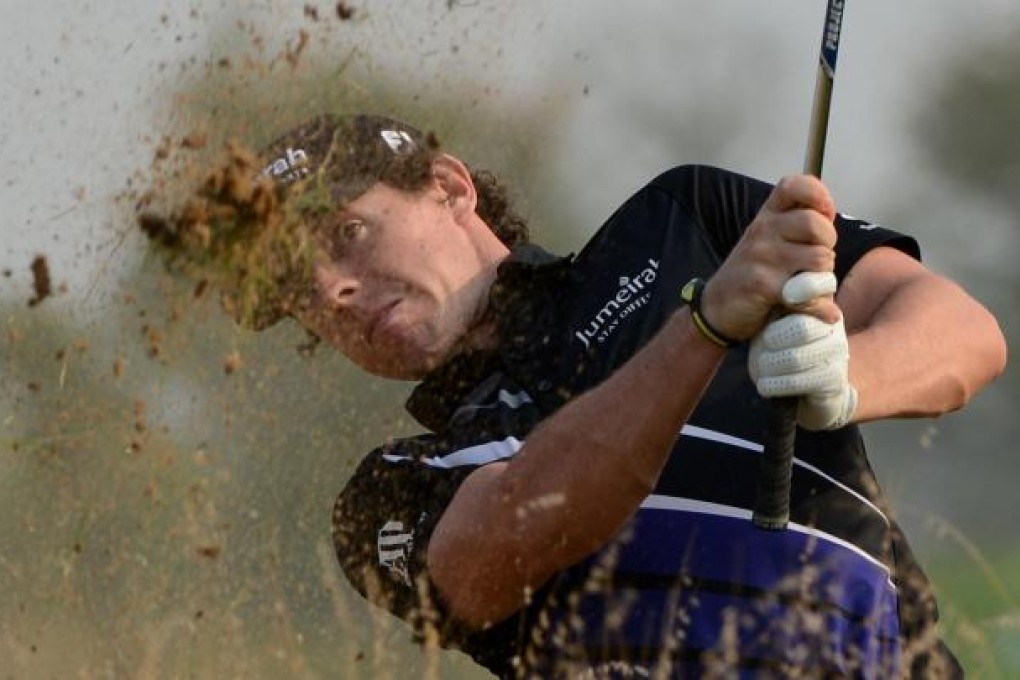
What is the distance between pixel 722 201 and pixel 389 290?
0.66 m

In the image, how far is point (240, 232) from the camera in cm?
397

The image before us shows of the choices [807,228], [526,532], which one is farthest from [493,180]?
[807,228]

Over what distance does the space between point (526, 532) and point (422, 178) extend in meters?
1.06

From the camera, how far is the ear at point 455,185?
Result: 14.0 ft

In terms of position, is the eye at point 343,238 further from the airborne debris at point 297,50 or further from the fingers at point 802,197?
the fingers at point 802,197

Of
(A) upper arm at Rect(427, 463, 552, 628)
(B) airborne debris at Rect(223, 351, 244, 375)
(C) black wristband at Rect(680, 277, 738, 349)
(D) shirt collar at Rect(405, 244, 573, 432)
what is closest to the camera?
(C) black wristband at Rect(680, 277, 738, 349)

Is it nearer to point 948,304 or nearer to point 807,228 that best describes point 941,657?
point 948,304

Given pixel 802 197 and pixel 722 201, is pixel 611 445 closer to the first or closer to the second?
pixel 802 197

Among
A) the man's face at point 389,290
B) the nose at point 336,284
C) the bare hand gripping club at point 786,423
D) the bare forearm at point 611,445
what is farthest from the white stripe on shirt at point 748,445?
the nose at point 336,284

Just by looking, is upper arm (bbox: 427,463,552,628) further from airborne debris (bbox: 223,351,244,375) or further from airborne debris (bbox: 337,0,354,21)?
airborne debris (bbox: 337,0,354,21)

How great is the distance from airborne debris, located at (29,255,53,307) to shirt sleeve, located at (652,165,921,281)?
4.28 feet

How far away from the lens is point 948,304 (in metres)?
3.44

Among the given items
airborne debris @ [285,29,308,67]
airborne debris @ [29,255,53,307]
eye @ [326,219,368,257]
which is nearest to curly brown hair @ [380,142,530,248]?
eye @ [326,219,368,257]

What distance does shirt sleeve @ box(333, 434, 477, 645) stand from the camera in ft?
12.0
